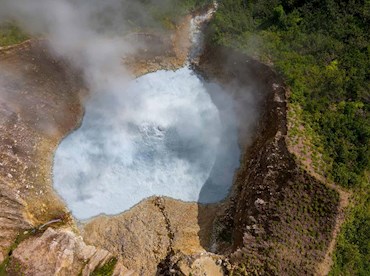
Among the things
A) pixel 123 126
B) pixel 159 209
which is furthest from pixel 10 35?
pixel 159 209

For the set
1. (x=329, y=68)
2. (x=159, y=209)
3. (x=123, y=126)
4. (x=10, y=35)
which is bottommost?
(x=159, y=209)

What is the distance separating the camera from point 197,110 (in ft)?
101

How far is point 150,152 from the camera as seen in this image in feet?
96.3

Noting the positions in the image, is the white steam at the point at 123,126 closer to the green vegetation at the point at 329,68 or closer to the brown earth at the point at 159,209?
the brown earth at the point at 159,209

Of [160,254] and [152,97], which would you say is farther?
[152,97]

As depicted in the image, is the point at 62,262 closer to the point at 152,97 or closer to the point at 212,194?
the point at 212,194

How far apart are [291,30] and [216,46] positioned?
535 cm

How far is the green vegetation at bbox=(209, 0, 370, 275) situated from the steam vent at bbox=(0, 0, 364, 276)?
42cm

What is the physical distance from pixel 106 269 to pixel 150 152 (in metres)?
7.99

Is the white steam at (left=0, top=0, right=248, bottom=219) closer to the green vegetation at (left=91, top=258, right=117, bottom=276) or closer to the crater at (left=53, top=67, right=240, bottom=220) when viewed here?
the crater at (left=53, top=67, right=240, bottom=220)

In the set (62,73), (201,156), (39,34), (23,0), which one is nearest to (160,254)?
(201,156)

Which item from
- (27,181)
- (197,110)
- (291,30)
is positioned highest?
(291,30)

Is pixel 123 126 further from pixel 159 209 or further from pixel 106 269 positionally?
pixel 106 269

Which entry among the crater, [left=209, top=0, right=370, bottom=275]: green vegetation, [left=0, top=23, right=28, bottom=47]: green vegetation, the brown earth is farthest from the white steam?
[left=209, top=0, right=370, bottom=275]: green vegetation
